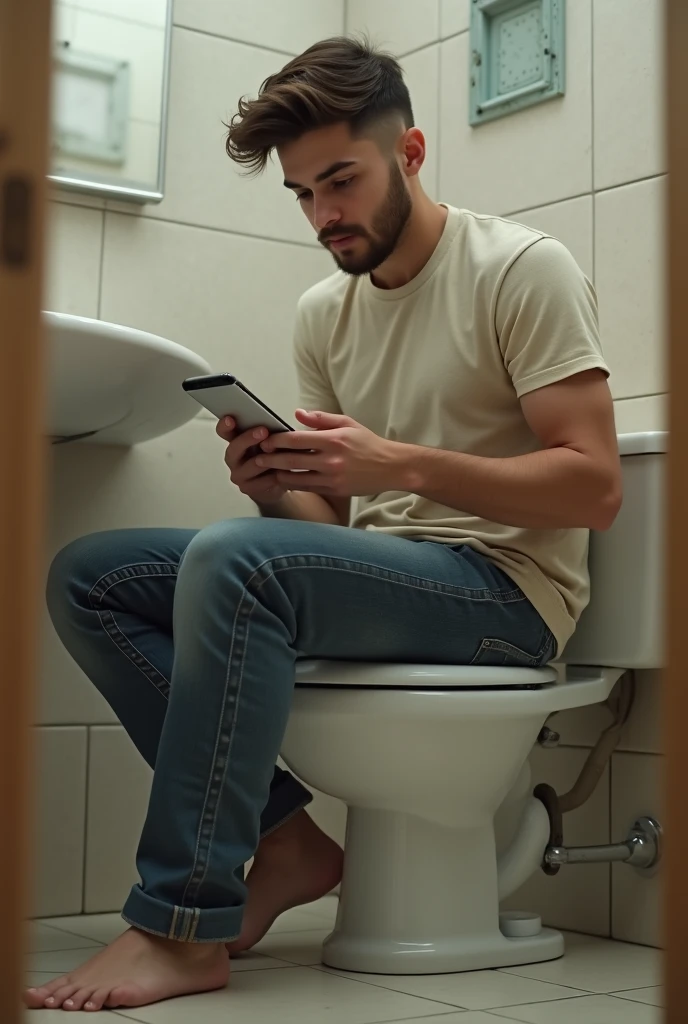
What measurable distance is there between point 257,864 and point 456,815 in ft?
0.84

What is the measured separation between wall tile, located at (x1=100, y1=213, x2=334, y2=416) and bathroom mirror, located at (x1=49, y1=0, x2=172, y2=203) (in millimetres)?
73

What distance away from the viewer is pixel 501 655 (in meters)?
1.41

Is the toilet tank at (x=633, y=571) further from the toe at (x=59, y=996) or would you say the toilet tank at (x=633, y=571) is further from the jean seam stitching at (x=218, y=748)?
the toe at (x=59, y=996)

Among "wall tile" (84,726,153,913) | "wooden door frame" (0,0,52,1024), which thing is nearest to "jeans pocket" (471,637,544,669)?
"wall tile" (84,726,153,913)

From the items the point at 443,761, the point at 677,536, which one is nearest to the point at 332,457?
the point at 443,761

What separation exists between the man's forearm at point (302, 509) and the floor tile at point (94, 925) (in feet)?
1.98

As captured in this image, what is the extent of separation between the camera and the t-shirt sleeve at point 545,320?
1.38 m

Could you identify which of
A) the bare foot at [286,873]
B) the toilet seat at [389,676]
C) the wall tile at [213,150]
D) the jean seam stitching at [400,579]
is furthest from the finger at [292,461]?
the wall tile at [213,150]

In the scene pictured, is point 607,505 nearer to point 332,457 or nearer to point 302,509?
point 332,457

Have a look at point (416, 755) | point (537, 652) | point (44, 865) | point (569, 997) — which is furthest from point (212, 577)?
point (44, 865)

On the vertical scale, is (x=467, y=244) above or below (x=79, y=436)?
above

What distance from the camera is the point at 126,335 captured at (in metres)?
1.40

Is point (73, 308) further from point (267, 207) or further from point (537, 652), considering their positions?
point (537, 652)

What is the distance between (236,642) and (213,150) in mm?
1116
